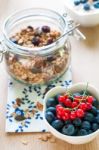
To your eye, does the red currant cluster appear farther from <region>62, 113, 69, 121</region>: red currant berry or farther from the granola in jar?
the granola in jar

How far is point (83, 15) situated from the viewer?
963 mm

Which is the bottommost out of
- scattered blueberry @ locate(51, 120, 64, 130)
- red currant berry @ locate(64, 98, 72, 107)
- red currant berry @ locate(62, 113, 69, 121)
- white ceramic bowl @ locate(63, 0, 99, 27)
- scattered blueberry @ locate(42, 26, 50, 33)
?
scattered blueberry @ locate(51, 120, 64, 130)

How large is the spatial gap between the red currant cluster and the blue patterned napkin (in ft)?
0.29

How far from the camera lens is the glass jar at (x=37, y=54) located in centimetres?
80

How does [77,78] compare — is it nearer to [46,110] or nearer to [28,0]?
[46,110]

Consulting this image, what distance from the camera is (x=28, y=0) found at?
113 centimetres

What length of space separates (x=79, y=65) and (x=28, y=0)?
0.34 m

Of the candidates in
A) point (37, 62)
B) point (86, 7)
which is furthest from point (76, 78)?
point (86, 7)

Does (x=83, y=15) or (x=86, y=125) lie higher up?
(x=83, y=15)

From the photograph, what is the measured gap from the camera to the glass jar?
31.3 inches

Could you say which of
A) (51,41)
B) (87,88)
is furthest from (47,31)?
(87,88)

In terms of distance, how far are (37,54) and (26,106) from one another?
0.12 meters

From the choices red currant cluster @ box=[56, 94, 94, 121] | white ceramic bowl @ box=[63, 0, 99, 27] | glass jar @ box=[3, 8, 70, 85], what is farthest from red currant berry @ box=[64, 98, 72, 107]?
white ceramic bowl @ box=[63, 0, 99, 27]

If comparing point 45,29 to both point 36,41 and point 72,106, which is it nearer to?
point 36,41
